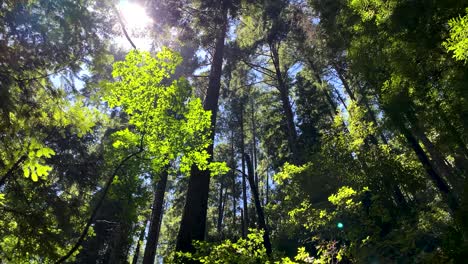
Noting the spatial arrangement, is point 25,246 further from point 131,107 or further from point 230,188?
point 230,188

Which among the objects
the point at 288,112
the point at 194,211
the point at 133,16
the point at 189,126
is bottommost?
the point at 194,211

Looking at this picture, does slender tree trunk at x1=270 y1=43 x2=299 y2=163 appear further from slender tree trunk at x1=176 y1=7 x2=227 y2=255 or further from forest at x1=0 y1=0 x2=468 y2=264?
slender tree trunk at x1=176 y1=7 x2=227 y2=255

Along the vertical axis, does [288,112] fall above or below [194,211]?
above

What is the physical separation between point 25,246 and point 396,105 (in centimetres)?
750

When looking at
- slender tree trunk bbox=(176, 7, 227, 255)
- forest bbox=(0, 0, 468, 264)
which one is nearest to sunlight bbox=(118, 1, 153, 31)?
forest bbox=(0, 0, 468, 264)

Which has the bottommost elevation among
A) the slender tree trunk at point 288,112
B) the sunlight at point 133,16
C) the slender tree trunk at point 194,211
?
the slender tree trunk at point 194,211

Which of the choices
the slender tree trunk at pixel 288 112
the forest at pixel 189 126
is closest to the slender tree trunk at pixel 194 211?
the forest at pixel 189 126

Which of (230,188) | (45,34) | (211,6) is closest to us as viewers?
(45,34)

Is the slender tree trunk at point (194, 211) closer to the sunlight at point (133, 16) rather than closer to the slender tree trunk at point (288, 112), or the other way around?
the sunlight at point (133, 16)

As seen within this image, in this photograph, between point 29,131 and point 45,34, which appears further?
point 45,34

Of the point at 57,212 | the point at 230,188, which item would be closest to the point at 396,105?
the point at 57,212

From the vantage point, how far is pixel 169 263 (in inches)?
229

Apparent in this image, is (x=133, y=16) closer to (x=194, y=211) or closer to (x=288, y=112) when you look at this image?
(x=194, y=211)

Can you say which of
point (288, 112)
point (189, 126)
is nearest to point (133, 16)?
point (189, 126)
